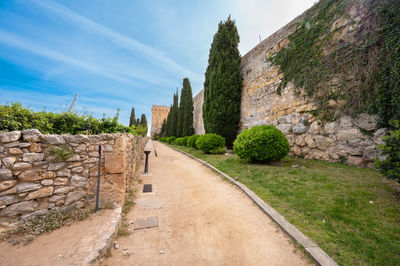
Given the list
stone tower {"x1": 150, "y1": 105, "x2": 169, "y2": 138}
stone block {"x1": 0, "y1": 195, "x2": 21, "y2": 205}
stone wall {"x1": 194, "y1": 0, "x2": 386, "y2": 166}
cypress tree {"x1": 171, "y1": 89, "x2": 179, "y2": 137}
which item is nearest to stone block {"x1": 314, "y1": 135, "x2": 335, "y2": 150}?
stone wall {"x1": 194, "y1": 0, "x2": 386, "y2": 166}

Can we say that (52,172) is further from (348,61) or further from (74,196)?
(348,61)

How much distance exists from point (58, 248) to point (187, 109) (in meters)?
19.4

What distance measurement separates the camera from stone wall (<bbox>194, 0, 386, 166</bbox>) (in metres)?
4.85

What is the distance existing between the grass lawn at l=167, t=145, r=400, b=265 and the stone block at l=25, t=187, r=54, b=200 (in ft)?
12.7

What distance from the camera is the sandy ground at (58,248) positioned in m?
1.65

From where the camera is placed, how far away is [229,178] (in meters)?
4.71

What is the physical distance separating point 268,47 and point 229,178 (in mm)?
8311

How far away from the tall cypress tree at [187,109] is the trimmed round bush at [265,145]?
14121 mm

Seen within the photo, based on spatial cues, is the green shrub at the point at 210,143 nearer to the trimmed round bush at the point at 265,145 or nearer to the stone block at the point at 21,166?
the trimmed round bush at the point at 265,145

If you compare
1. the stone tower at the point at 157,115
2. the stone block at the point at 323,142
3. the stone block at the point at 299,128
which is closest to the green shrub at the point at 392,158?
the stone block at the point at 323,142

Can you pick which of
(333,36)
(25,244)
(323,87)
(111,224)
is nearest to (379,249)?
(111,224)

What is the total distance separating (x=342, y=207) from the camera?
2.77 m

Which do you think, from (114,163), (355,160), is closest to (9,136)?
(114,163)

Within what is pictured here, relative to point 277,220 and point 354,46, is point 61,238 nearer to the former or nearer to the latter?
point 277,220
